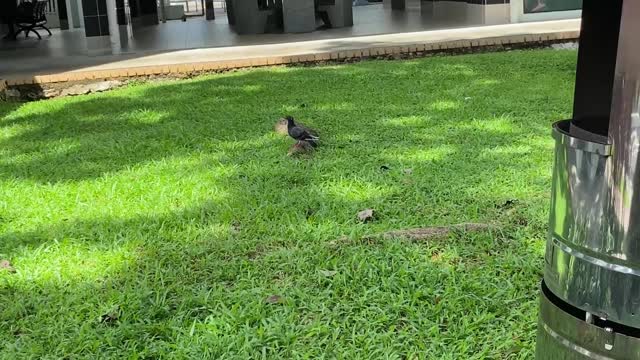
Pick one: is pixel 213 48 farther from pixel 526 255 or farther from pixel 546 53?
pixel 526 255

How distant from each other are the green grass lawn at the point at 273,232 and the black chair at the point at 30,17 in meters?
9.68

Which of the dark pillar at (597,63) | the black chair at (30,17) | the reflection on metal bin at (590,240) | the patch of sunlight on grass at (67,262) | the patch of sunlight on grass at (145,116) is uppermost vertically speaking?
the black chair at (30,17)

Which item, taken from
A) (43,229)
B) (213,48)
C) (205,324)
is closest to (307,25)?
(213,48)

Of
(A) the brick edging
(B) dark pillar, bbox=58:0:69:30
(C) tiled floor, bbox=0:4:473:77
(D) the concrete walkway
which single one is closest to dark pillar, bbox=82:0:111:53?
(C) tiled floor, bbox=0:4:473:77

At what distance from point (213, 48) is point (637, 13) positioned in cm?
958

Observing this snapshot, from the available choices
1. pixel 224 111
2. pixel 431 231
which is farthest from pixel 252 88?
pixel 431 231

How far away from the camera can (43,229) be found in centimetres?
294

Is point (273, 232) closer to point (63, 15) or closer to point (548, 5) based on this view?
point (548, 5)

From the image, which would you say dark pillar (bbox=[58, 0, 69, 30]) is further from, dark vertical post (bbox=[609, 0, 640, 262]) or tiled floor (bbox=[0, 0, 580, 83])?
dark vertical post (bbox=[609, 0, 640, 262])

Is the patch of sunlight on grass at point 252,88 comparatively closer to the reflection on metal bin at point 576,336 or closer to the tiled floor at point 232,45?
the tiled floor at point 232,45

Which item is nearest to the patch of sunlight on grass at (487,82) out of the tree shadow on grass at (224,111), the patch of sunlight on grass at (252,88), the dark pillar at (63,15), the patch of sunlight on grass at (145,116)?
the tree shadow on grass at (224,111)

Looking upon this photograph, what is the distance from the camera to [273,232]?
2.80m

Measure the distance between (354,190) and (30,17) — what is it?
503 inches

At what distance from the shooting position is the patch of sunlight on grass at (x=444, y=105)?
5.10m
